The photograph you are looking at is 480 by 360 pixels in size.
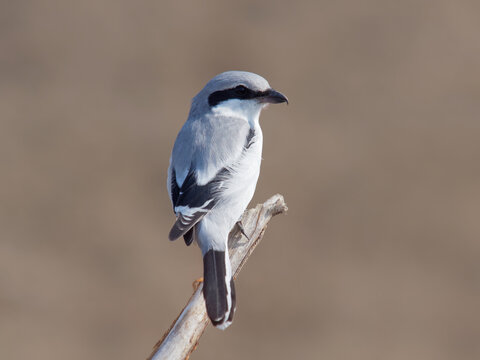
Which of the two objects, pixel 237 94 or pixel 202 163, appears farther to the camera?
pixel 237 94

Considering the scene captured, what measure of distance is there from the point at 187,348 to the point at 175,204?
24.7 inches

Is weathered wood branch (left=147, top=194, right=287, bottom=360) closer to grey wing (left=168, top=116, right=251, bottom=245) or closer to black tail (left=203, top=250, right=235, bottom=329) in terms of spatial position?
black tail (left=203, top=250, right=235, bottom=329)

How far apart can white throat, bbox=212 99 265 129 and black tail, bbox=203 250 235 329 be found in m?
0.77

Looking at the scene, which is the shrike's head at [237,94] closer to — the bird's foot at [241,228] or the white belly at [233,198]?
the white belly at [233,198]

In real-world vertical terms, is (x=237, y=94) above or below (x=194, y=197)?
above

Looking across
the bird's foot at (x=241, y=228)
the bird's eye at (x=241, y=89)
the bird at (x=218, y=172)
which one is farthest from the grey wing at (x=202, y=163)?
the bird's foot at (x=241, y=228)

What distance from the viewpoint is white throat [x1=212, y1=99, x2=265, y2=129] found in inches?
122

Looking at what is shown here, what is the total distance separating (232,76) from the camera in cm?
309

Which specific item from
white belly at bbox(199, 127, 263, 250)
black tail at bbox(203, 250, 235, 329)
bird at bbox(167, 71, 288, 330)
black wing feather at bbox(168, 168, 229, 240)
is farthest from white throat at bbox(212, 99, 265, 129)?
black tail at bbox(203, 250, 235, 329)

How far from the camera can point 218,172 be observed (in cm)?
281

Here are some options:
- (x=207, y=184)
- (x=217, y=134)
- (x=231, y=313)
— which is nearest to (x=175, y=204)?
(x=207, y=184)

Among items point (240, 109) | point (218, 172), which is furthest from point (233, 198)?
point (240, 109)

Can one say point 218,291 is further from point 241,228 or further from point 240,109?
point 240,109

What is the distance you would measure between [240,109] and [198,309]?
3.26ft
